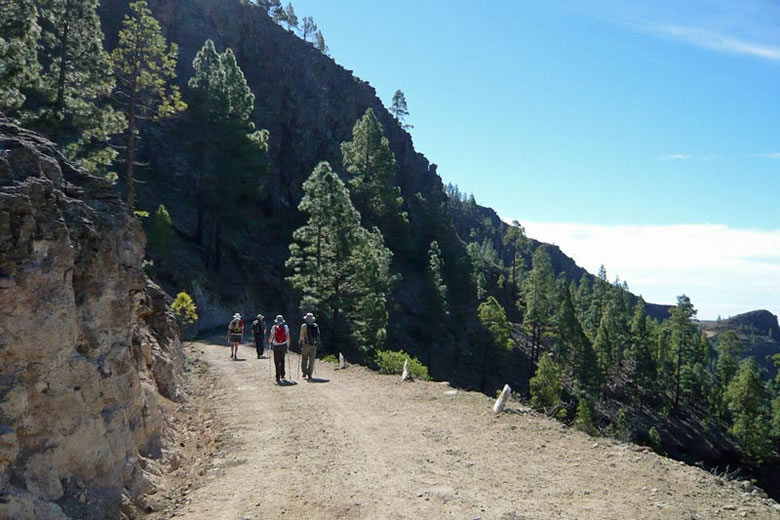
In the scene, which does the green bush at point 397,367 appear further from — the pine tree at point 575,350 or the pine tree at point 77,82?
the pine tree at point 575,350

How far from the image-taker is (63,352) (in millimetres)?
6504

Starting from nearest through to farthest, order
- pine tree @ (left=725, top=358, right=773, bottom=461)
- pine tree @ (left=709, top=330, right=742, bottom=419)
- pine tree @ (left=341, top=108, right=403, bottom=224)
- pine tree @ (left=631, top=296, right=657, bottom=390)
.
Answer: pine tree @ (left=341, top=108, right=403, bottom=224)
pine tree @ (left=725, top=358, right=773, bottom=461)
pine tree @ (left=631, top=296, right=657, bottom=390)
pine tree @ (left=709, top=330, right=742, bottom=419)

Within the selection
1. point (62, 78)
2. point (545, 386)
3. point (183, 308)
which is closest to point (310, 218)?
point (183, 308)

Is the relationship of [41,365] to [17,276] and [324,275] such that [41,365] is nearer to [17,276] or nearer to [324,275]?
[17,276]

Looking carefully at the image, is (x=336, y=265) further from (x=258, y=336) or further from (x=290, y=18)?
(x=290, y=18)

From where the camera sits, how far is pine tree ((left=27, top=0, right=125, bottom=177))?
17891 millimetres

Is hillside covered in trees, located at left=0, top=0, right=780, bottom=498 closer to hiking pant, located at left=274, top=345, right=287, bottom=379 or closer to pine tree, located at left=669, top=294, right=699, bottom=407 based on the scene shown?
pine tree, located at left=669, top=294, right=699, bottom=407

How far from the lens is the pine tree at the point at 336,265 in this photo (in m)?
26.7

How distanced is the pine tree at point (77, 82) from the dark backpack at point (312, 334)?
31.7 feet

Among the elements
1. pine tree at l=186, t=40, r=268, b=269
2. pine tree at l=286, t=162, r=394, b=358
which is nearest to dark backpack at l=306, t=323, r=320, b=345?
pine tree at l=286, t=162, r=394, b=358

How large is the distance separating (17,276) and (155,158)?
4195 cm

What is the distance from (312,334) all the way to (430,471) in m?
7.67

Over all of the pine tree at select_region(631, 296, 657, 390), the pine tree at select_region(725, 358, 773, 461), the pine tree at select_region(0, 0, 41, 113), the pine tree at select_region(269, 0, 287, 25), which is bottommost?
the pine tree at select_region(725, 358, 773, 461)

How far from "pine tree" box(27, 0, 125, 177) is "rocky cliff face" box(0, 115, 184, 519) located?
11.4m
